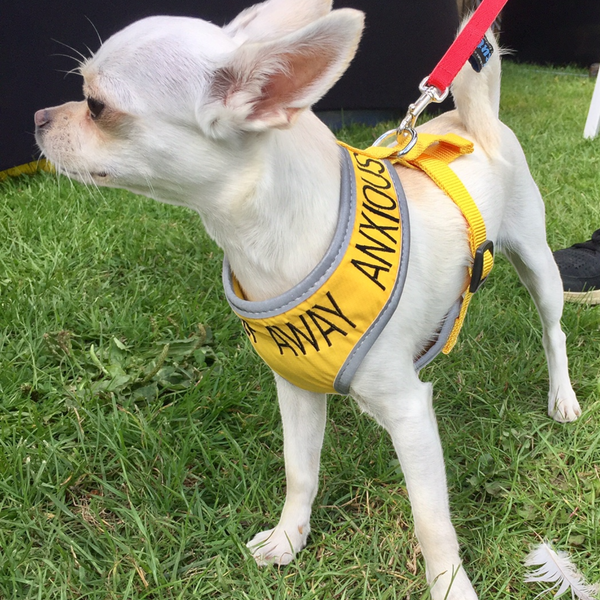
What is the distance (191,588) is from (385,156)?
1.29 metres

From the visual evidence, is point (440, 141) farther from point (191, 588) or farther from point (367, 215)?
point (191, 588)

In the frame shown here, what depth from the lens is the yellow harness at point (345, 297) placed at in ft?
4.10

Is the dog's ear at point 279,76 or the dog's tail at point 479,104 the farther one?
the dog's tail at point 479,104

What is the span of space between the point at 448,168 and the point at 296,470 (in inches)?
38.1

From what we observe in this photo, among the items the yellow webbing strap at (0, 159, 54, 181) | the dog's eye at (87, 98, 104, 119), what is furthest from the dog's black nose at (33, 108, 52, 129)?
the yellow webbing strap at (0, 159, 54, 181)

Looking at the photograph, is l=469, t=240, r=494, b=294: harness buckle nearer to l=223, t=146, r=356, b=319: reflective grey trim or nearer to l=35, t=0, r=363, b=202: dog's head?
l=223, t=146, r=356, b=319: reflective grey trim

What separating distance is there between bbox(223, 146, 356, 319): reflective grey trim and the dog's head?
24cm

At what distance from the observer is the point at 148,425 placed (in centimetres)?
191

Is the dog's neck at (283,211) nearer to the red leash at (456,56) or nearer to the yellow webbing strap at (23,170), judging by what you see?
the red leash at (456,56)

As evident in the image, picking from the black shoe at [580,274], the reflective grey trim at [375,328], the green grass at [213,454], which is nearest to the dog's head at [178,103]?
the reflective grey trim at [375,328]

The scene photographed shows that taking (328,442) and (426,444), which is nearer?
(426,444)

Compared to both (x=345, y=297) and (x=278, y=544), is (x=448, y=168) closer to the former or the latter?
(x=345, y=297)

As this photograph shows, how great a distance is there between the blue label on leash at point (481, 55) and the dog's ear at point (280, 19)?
21.2 inches

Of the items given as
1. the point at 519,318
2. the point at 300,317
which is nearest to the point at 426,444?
the point at 300,317
